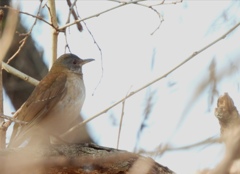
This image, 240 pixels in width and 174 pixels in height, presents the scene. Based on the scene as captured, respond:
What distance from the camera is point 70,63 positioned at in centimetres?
578

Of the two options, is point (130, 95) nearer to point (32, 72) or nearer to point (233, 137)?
point (233, 137)

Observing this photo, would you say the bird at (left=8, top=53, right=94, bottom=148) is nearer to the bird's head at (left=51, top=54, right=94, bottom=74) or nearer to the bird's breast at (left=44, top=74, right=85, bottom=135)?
the bird's breast at (left=44, top=74, right=85, bottom=135)

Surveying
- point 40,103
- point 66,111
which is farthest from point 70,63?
point 66,111

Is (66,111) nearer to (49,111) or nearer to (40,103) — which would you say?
(49,111)

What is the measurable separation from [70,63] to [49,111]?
0.96 meters

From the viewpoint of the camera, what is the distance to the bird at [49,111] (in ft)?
15.4

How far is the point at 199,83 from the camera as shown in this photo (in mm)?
1469

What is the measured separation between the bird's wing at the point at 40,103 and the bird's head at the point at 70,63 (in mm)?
224

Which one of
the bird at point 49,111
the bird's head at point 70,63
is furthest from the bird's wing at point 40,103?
the bird's head at point 70,63

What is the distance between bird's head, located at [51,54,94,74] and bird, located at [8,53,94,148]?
0.23m

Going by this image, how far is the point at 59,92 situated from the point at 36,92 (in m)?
0.24

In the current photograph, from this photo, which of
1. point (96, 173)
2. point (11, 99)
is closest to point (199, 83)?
point (96, 173)

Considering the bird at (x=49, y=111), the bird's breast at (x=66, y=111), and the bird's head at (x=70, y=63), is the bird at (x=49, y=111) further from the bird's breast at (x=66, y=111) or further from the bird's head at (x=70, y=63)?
the bird's head at (x=70, y=63)

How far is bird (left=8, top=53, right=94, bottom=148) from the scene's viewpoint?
15.4ft
